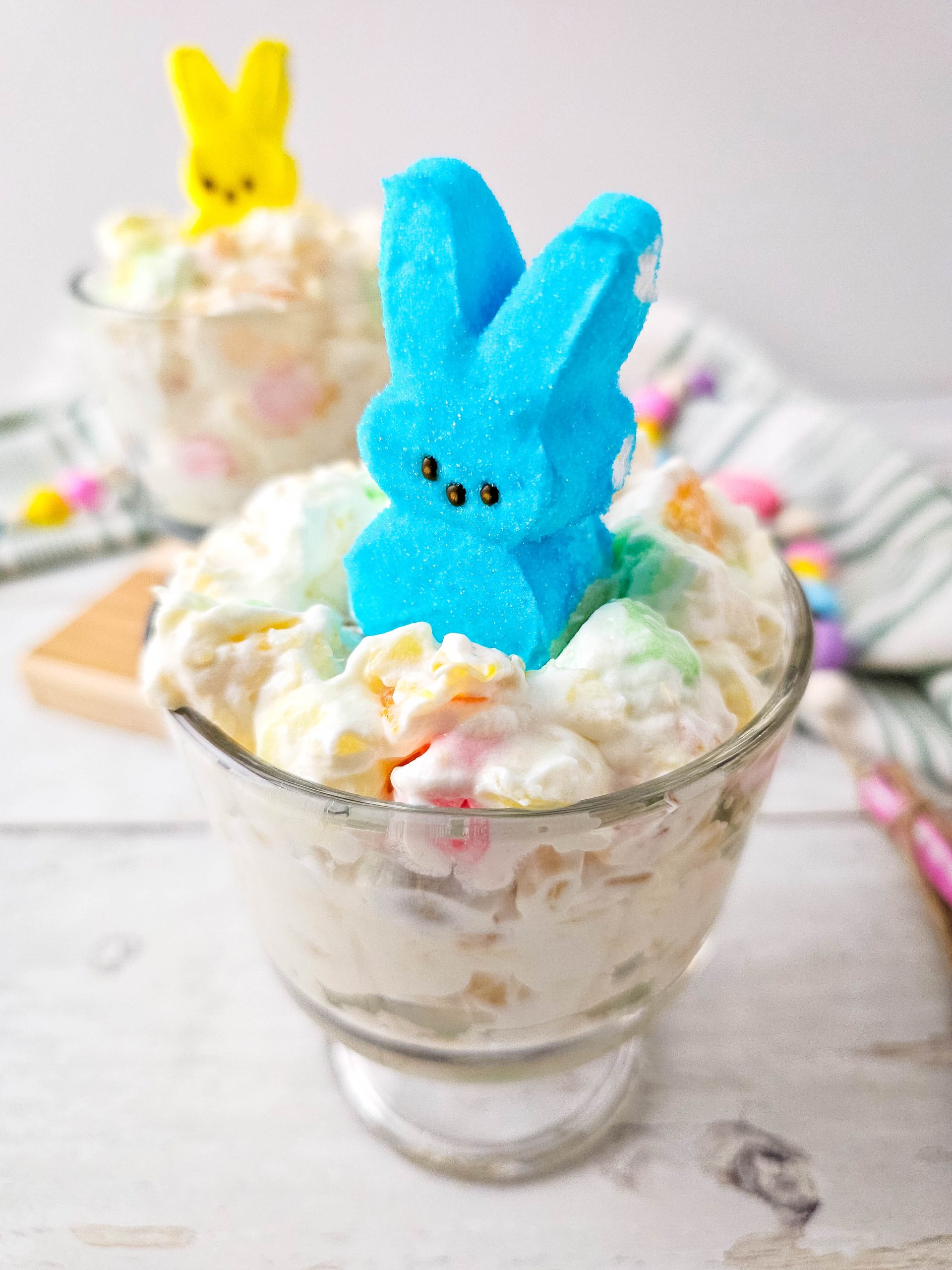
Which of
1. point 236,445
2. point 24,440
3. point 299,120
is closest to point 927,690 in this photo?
point 236,445

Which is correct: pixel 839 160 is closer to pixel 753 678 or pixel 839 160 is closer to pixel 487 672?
pixel 753 678

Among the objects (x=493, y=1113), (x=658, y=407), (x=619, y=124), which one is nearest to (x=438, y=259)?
(x=493, y=1113)

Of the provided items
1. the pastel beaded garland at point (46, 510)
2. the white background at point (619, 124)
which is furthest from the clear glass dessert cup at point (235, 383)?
the white background at point (619, 124)

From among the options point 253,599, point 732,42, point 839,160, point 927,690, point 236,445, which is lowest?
point 927,690

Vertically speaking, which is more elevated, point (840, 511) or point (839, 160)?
point (839, 160)

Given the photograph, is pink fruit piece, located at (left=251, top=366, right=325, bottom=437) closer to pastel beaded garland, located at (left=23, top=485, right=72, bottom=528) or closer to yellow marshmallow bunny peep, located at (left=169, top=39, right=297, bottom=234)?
yellow marshmallow bunny peep, located at (left=169, top=39, right=297, bottom=234)

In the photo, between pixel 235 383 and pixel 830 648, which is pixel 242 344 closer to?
pixel 235 383

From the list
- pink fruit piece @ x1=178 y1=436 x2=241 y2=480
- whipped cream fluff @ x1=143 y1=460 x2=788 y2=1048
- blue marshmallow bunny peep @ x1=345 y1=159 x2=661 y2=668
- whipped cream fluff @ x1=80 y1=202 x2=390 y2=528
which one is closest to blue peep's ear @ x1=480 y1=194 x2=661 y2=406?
blue marshmallow bunny peep @ x1=345 y1=159 x2=661 y2=668
